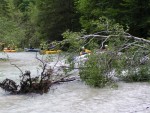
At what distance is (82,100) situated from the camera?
11.2 meters

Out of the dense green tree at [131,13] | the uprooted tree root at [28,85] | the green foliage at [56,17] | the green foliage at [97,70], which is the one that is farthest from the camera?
the green foliage at [56,17]

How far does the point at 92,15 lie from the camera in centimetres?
3397

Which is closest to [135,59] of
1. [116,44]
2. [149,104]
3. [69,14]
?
[116,44]

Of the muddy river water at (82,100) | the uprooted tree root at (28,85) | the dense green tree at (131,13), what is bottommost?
the muddy river water at (82,100)

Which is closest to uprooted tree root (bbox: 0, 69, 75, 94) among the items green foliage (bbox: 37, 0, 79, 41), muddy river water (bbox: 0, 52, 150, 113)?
muddy river water (bbox: 0, 52, 150, 113)

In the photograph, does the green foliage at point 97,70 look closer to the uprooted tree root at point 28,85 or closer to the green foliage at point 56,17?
the uprooted tree root at point 28,85

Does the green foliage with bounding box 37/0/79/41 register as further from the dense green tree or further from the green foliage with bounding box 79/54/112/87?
the green foliage with bounding box 79/54/112/87

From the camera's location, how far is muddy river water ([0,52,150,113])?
→ 32.7 ft

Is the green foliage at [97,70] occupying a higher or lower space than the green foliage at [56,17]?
lower

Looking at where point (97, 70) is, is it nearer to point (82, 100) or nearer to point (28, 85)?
point (82, 100)

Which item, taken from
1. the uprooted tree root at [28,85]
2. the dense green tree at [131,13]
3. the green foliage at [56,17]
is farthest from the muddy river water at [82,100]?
the green foliage at [56,17]

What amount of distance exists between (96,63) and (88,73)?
43cm

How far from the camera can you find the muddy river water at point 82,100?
9.96m

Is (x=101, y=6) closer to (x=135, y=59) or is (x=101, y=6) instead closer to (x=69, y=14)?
(x=69, y=14)
